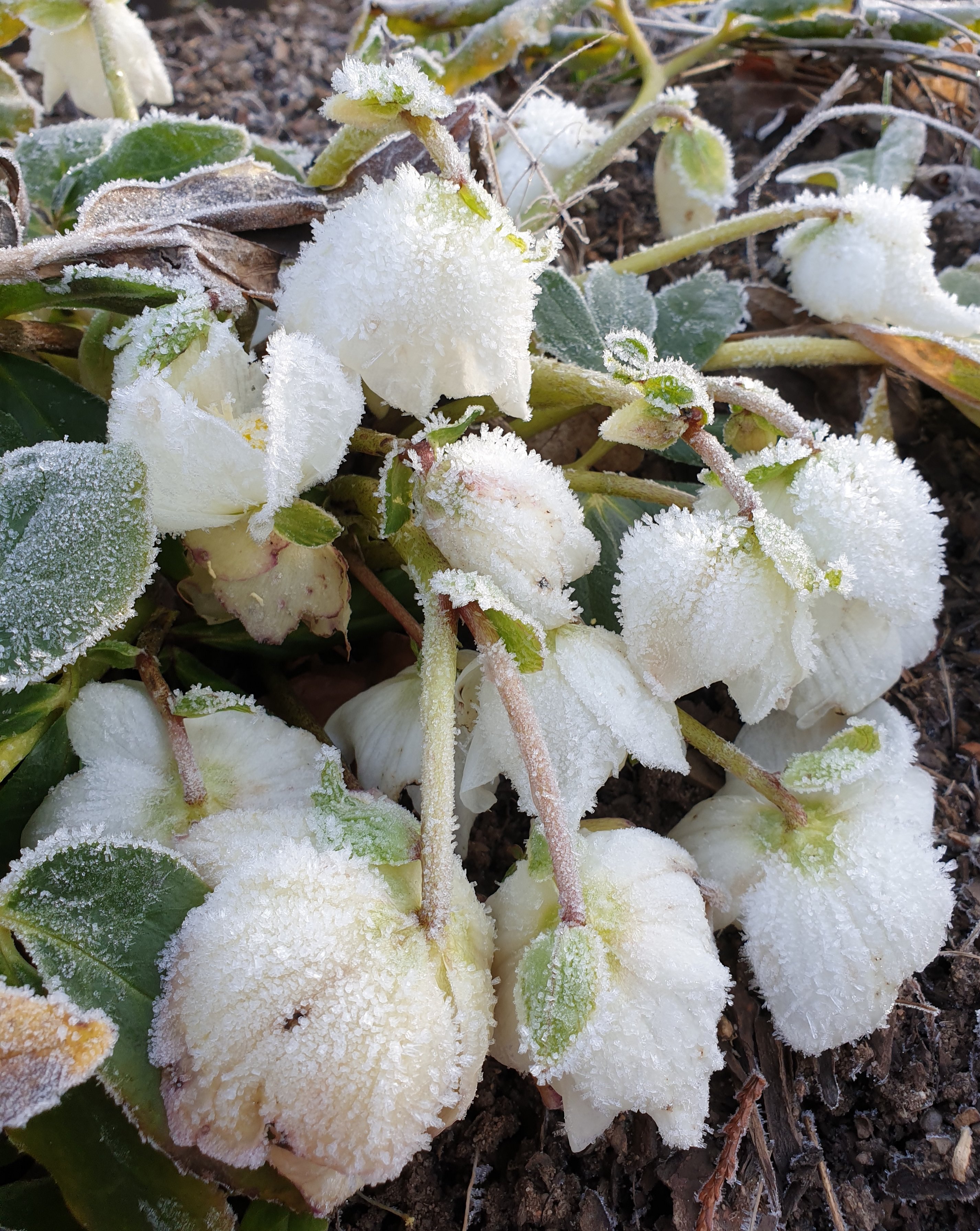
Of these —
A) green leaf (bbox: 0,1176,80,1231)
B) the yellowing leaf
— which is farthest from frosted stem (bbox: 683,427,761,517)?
green leaf (bbox: 0,1176,80,1231)

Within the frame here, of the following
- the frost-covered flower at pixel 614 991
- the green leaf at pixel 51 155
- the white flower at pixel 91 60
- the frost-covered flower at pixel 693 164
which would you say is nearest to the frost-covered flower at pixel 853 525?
the frost-covered flower at pixel 614 991

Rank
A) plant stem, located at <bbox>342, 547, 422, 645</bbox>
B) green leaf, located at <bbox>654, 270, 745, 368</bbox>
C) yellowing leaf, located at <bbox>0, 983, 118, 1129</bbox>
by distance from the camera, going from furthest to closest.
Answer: green leaf, located at <bbox>654, 270, 745, 368</bbox> < plant stem, located at <bbox>342, 547, 422, 645</bbox> < yellowing leaf, located at <bbox>0, 983, 118, 1129</bbox>

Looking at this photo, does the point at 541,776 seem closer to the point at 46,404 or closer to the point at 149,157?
the point at 46,404

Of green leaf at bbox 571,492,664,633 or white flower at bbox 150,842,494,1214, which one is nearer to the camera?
white flower at bbox 150,842,494,1214

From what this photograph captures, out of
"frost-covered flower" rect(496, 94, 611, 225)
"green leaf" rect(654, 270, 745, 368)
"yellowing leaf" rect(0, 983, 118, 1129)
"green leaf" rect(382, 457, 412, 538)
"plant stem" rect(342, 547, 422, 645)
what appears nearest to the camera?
"yellowing leaf" rect(0, 983, 118, 1129)

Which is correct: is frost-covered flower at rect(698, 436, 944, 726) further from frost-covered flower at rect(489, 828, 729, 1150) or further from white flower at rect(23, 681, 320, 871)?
white flower at rect(23, 681, 320, 871)

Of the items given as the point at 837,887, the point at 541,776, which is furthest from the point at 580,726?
the point at 837,887
